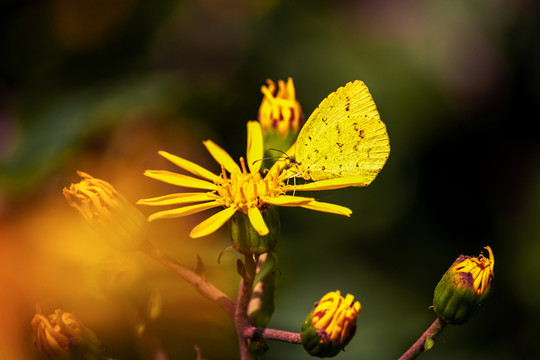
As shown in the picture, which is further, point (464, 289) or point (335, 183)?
point (335, 183)

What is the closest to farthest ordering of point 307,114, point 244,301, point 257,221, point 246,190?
point 257,221 → point 244,301 → point 246,190 → point 307,114

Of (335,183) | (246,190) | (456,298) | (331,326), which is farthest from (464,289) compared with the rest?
(246,190)

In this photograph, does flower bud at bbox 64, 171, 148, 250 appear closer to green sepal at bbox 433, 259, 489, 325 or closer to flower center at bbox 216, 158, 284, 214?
flower center at bbox 216, 158, 284, 214

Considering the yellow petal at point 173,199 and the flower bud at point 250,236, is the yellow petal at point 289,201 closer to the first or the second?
the flower bud at point 250,236

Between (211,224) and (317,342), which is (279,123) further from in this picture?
(317,342)

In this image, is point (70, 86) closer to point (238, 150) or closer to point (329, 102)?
point (238, 150)

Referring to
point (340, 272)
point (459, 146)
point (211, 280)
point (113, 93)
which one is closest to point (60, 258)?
point (211, 280)

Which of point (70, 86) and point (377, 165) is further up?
point (70, 86)
